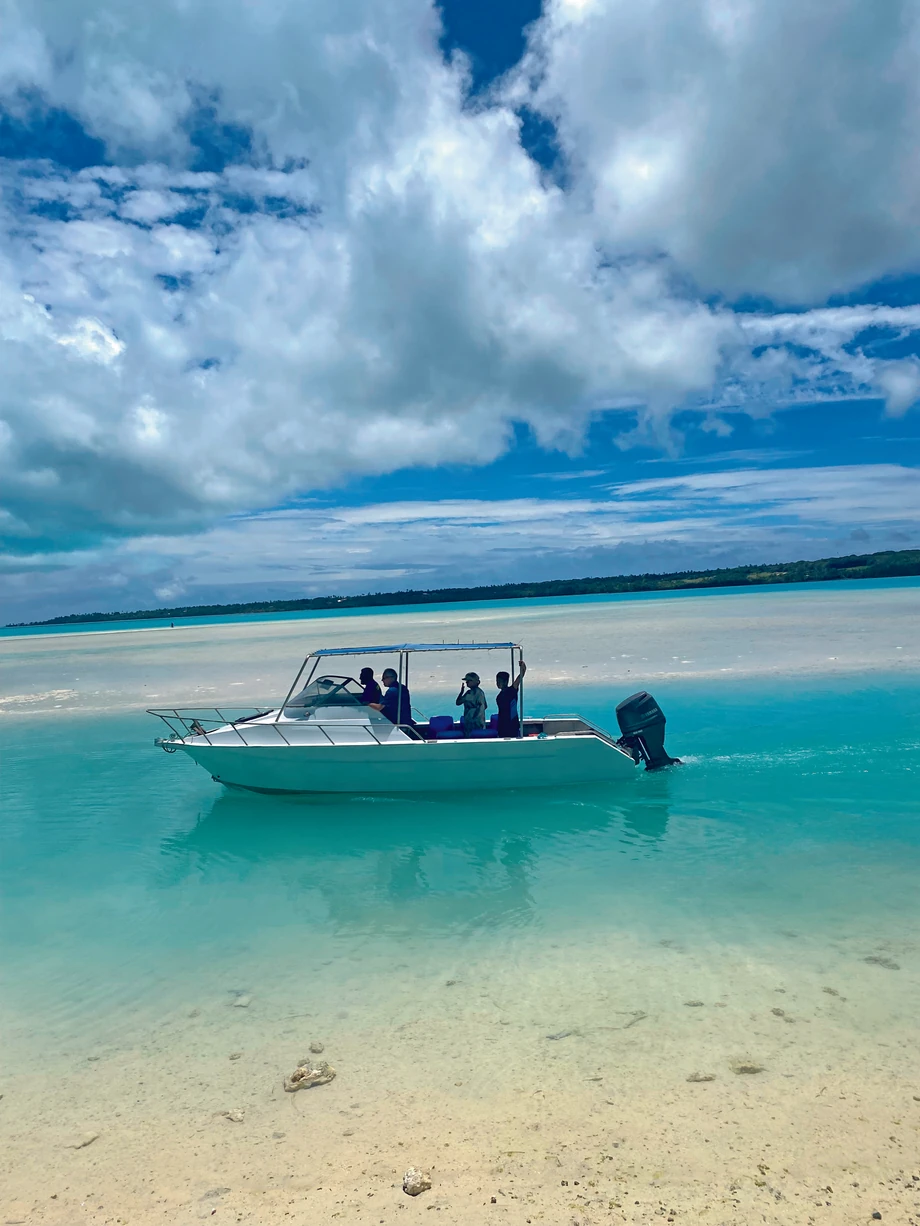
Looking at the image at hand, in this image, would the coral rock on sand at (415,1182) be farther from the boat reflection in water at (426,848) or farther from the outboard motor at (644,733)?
the outboard motor at (644,733)

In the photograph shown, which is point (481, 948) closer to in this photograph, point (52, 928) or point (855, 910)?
point (855, 910)

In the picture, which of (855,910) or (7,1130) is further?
(855,910)

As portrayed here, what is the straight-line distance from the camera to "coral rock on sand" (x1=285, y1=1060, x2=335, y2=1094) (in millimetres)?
5574

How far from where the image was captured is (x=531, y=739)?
13.1 meters

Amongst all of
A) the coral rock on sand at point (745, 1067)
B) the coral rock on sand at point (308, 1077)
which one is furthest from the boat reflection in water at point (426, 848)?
the coral rock on sand at point (745, 1067)

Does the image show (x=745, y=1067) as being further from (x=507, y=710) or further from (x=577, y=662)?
(x=577, y=662)

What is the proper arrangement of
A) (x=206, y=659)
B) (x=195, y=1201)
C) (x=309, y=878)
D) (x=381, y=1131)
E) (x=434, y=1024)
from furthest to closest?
(x=206, y=659)
(x=309, y=878)
(x=434, y=1024)
(x=381, y=1131)
(x=195, y=1201)

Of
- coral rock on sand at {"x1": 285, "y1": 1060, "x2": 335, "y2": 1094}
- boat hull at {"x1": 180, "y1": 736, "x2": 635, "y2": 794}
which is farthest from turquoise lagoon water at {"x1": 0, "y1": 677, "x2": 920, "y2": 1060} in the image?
coral rock on sand at {"x1": 285, "y1": 1060, "x2": 335, "y2": 1094}

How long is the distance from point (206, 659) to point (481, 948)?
4164cm

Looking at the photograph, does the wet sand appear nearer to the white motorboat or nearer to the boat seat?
the white motorboat

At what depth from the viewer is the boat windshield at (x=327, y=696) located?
45.4ft

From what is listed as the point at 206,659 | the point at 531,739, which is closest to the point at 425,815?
the point at 531,739

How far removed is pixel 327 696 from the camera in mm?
13922

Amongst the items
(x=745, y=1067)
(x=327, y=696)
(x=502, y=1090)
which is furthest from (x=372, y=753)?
(x=745, y=1067)
